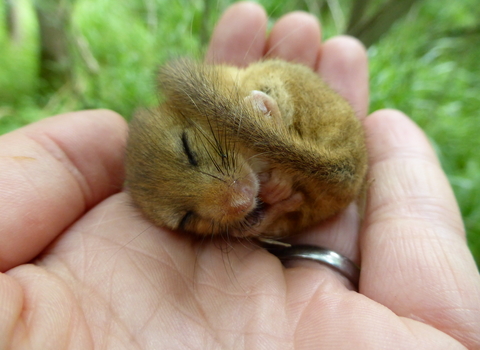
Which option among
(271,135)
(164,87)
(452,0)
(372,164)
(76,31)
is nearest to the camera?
(271,135)

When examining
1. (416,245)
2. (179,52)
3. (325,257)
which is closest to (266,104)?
(325,257)

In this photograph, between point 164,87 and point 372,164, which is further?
point 372,164

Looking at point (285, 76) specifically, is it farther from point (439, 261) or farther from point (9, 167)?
point (9, 167)

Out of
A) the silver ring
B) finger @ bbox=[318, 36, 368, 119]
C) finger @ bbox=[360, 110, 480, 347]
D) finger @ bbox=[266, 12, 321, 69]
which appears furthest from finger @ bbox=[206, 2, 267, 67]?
the silver ring

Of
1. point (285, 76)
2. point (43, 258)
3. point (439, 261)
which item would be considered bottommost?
point (43, 258)

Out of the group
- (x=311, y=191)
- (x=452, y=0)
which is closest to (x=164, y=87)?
(x=311, y=191)

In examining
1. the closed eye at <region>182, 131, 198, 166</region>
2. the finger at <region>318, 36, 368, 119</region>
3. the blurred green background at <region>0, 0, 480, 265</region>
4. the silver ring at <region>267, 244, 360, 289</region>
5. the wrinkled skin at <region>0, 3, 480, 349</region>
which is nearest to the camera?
the wrinkled skin at <region>0, 3, 480, 349</region>

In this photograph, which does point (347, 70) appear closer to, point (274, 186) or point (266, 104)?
point (266, 104)

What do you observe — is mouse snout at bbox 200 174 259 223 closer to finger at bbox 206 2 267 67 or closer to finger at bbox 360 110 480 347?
finger at bbox 360 110 480 347

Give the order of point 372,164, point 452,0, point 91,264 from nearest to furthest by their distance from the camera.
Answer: point 91,264
point 372,164
point 452,0
